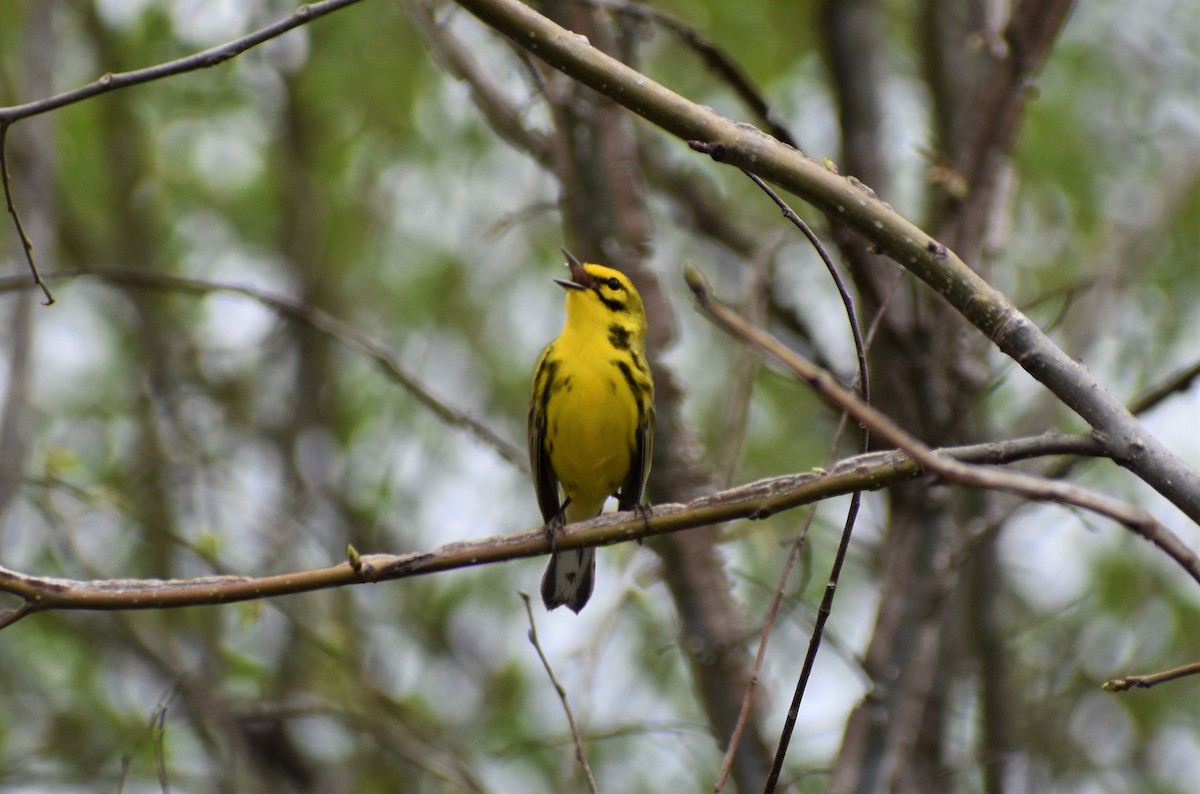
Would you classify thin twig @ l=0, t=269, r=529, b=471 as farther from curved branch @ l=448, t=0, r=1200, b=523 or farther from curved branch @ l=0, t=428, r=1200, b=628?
curved branch @ l=448, t=0, r=1200, b=523

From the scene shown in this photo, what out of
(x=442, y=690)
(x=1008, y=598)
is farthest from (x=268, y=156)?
(x=1008, y=598)

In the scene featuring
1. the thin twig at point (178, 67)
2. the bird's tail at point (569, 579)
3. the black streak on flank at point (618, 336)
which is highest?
the black streak on flank at point (618, 336)

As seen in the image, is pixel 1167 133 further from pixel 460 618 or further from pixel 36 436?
pixel 36 436

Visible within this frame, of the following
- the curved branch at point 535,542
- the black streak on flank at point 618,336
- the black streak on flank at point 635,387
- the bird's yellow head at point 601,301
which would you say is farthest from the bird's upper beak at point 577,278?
the curved branch at point 535,542

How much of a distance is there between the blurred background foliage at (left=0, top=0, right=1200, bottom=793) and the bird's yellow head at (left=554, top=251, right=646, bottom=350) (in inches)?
34.2

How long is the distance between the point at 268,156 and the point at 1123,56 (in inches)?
221

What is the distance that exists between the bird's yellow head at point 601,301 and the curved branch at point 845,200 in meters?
2.76

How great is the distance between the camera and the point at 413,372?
307 inches

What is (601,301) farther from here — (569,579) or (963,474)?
(963,474)

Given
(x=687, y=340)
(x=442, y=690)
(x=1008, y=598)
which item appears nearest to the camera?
(x=1008, y=598)

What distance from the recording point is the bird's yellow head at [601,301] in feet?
16.5

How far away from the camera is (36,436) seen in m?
8.45

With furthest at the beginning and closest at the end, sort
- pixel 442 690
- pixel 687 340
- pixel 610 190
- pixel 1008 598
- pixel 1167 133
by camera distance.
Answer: pixel 687 340 → pixel 442 690 → pixel 1167 133 → pixel 1008 598 → pixel 610 190

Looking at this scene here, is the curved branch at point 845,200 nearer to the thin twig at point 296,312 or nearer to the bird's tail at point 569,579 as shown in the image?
the thin twig at point 296,312
